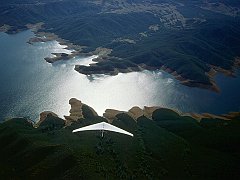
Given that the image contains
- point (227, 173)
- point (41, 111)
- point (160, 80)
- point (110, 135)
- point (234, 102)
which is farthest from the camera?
point (160, 80)

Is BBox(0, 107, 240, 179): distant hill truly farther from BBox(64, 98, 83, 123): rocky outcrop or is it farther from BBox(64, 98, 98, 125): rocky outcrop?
BBox(64, 98, 83, 123): rocky outcrop

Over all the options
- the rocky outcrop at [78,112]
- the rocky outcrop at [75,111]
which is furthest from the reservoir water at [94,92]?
the rocky outcrop at [78,112]

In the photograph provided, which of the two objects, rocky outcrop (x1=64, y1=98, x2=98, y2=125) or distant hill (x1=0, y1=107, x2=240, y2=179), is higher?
distant hill (x1=0, y1=107, x2=240, y2=179)

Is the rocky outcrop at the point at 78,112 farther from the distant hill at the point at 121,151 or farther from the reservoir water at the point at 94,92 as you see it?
the distant hill at the point at 121,151

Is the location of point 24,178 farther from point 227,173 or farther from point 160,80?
point 160,80

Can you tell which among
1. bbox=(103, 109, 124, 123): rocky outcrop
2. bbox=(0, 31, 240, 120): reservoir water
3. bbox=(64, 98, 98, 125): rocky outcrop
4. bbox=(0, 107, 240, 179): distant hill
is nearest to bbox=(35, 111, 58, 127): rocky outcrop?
bbox=(0, 31, 240, 120): reservoir water

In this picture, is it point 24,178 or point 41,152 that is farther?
point 41,152

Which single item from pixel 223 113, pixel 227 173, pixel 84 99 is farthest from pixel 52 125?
pixel 223 113
